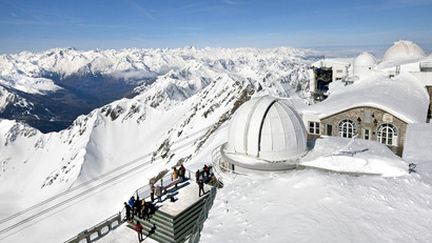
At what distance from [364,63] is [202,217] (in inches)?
1931

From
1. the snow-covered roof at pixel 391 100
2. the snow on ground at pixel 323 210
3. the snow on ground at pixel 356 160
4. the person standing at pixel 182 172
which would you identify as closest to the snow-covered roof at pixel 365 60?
the snow-covered roof at pixel 391 100

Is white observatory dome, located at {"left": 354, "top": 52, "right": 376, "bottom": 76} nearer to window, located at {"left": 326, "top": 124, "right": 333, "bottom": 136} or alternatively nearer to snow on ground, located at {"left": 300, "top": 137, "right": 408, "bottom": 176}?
window, located at {"left": 326, "top": 124, "right": 333, "bottom": 136}

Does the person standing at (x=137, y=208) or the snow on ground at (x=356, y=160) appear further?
the snow on ground at (x=356, y=160)

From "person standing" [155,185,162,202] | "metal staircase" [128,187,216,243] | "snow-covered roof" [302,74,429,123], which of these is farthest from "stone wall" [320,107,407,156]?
"person standing" [155,185,162,202]

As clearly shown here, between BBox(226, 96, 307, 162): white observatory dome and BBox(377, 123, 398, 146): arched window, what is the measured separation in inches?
442

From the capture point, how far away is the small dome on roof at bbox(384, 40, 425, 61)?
5741 cm

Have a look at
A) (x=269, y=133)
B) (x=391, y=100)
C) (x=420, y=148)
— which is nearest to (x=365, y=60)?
(x=391, y=100)

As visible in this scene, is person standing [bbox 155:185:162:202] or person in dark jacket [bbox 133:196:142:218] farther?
person standing [bbox 155:185:162:202]

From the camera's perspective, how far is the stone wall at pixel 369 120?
29016mm

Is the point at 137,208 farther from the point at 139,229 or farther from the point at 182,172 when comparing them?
the point at 182,172

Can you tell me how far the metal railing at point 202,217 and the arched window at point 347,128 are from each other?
659 inches

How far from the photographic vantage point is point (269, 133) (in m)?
22.1

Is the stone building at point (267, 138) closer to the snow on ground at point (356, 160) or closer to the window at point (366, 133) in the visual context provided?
the snow on ground at point (356, 160)

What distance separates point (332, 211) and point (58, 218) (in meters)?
89.0
